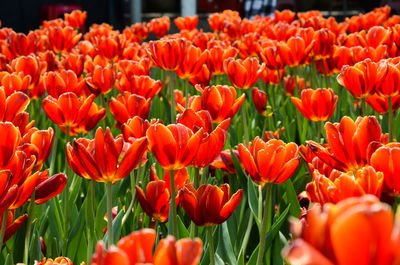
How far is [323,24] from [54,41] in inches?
52.4

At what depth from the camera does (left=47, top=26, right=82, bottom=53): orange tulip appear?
114 inches

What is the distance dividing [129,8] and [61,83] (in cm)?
911

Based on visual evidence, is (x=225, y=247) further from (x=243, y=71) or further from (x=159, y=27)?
(x=159, y=27)

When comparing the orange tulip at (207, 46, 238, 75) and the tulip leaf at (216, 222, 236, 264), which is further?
the orange tulip at (207, 46, 238, 75)

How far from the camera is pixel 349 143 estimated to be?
1135 millimetres

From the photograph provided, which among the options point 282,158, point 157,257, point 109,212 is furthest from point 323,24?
point 157,257

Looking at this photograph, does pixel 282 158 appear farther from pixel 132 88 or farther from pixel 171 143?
pixel 132 88

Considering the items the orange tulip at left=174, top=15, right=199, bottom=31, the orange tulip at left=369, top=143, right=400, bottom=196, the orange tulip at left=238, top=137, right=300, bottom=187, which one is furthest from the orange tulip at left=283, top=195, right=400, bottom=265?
the orange tulip at left=174, top=15, right=199, bottom=31

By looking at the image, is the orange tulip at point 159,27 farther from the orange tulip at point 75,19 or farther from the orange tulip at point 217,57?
the orange tulip at point 217,57

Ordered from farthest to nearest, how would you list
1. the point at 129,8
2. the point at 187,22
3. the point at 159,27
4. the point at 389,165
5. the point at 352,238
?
the point at 129,8, the point at 187,22, the point at 159,27, the point at 389,165, the point at 352,238

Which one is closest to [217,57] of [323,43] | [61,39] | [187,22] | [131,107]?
[323,43]

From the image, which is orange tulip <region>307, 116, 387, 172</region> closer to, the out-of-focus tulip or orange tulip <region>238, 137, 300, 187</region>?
orange tulip <region>238, 137, 300, 187</region>

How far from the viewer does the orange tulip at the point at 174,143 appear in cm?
104

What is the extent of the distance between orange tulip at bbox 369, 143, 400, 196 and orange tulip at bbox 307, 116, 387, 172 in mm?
139
